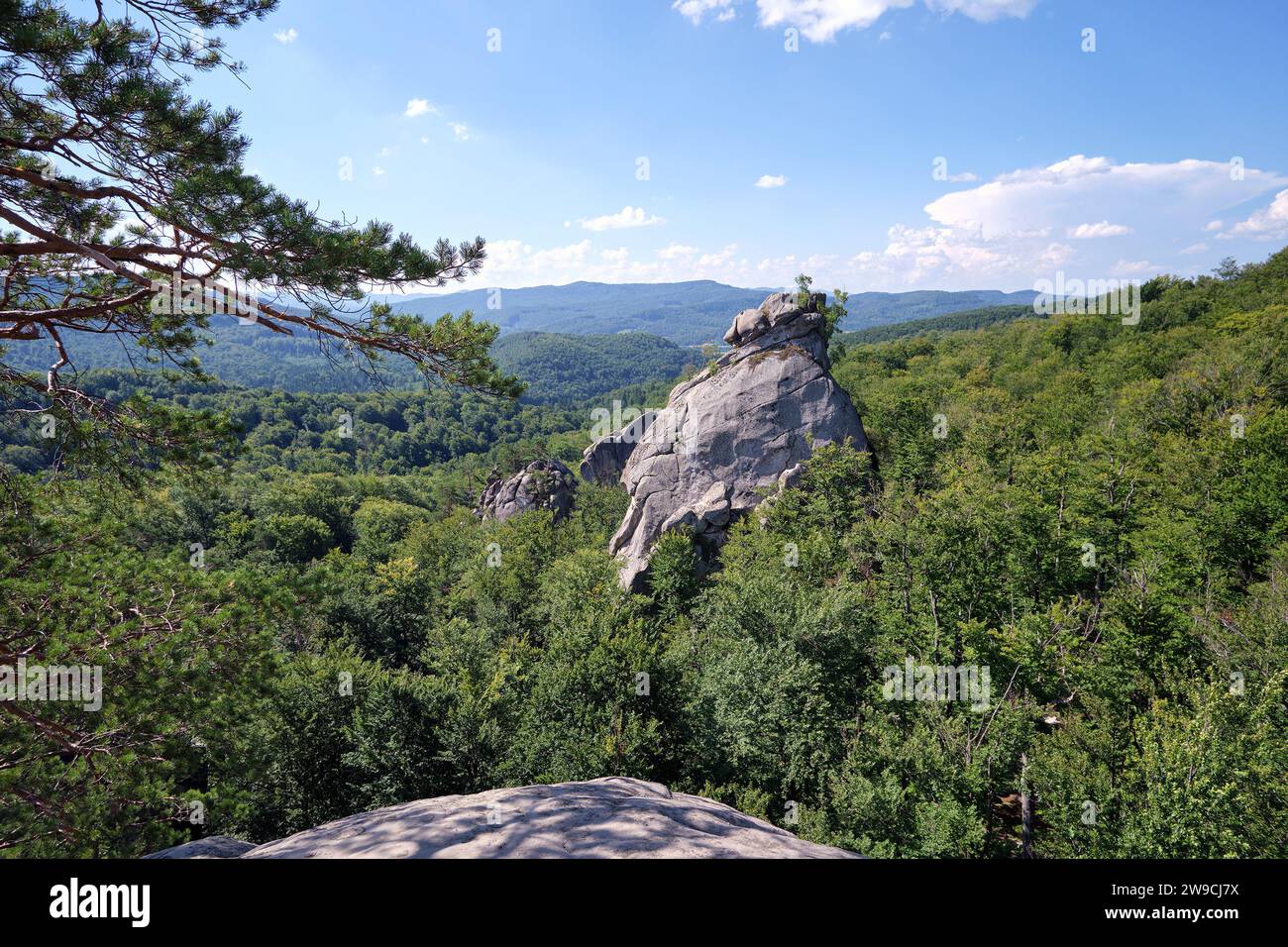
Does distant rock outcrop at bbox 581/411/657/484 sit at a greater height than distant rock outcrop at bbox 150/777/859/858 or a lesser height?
greater

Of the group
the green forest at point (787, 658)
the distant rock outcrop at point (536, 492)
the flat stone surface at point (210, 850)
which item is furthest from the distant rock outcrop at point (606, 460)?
the flat stone surface at point (210, 850)

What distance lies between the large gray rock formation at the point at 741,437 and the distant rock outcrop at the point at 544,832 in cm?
2552

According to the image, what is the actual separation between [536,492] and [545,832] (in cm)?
5494

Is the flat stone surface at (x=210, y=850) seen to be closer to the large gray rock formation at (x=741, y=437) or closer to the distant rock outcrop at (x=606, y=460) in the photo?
the large gray rock formation at (x=741, y=437)

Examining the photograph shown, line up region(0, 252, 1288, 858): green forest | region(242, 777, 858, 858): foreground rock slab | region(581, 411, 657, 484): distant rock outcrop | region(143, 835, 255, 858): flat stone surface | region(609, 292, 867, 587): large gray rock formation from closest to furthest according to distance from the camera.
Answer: region(242, 777, 858, 858): foreground rock slab
region(143, 835, 255, 858): flat stone surface
region(0, 252, 1288, 858): green forest
region(609, 292, 867, 587): large gray rock formation
region(581, 411, 657, 484): distant rock outcrop

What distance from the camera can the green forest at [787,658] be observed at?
8586 millimetres

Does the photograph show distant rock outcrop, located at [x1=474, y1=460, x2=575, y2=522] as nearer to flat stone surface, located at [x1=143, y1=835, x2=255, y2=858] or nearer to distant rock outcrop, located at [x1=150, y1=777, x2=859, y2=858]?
flat stone surface, located at [x1=143, y1=835, x2=255, y2=858]

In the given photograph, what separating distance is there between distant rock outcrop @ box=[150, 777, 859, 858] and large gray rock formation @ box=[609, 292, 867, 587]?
25515 mm

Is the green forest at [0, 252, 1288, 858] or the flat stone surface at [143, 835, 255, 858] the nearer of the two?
the flat stone surface at [143, 835, 255, 858]

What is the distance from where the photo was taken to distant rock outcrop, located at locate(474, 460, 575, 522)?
59531mm

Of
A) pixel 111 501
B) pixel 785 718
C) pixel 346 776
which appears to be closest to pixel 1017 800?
pixel 785 718

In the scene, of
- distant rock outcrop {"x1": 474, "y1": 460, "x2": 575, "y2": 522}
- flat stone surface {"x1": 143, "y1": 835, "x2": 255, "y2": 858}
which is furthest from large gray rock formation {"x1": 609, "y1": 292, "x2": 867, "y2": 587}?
flat stone surface {"x1": 143, "y1": 835, "x2": 255, "y2": 858}

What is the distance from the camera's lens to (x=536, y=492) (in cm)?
6031
